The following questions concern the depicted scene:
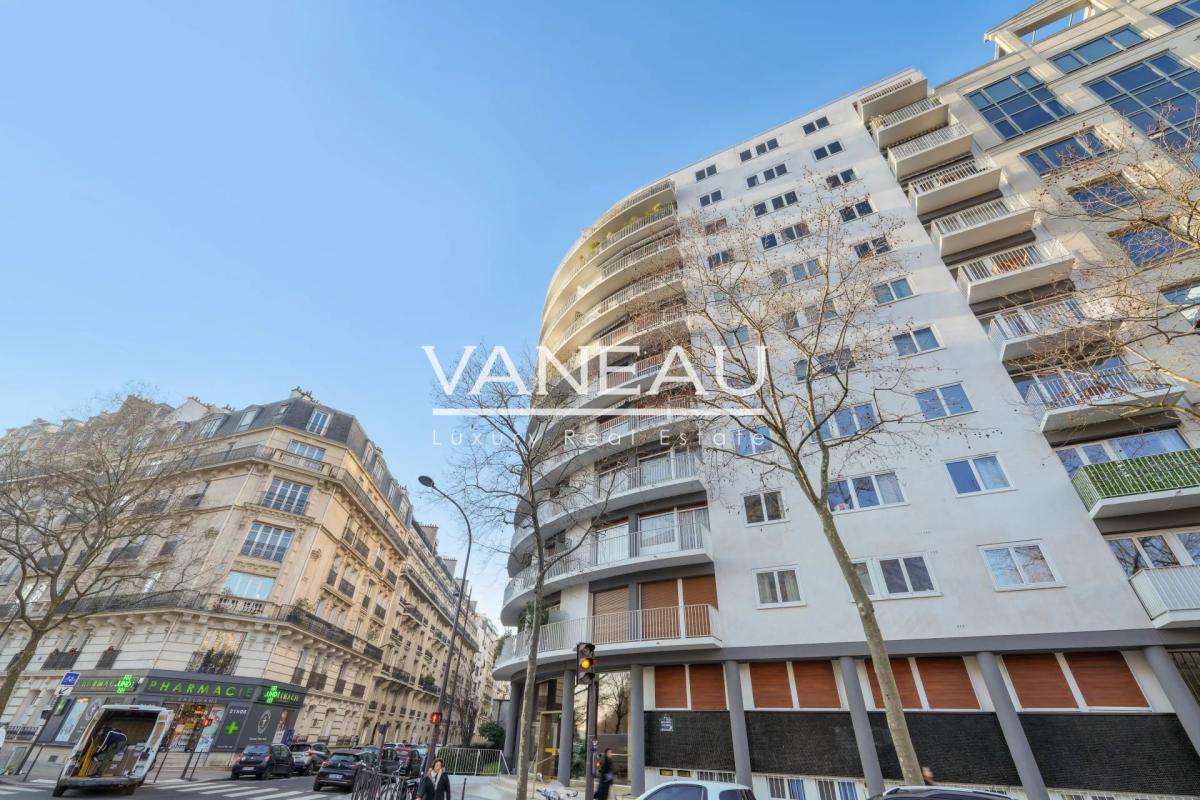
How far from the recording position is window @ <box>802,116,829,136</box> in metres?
26.9

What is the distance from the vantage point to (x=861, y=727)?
1237cm

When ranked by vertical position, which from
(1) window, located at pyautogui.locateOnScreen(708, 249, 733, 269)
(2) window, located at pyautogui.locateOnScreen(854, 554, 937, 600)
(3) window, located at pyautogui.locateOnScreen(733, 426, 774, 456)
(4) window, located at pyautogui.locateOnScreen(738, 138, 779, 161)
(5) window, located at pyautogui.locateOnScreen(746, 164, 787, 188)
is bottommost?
(2) window, located at pyautogui.locateOnScreen(854, 554, 937, 600)

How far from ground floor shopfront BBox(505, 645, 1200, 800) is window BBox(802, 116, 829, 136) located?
2591 centimetres

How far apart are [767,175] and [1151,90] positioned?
48.7 feet

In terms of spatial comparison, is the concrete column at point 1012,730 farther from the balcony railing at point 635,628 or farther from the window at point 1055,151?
the window at point 1055,151

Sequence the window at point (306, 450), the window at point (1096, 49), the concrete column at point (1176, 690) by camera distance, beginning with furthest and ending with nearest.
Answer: the window at point (306, 450), the window at point (1096, 49), the concrete column at point (1176, 690)

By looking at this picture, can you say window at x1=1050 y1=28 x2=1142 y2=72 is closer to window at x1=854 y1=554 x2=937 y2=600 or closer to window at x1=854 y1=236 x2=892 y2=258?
window at x1=854 y1=236 x2=892 y2=258

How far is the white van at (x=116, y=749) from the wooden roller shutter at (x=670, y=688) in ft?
45.5

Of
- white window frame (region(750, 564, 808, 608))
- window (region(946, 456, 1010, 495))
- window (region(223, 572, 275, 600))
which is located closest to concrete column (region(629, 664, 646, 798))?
white window frame (region(750, 564, 808, 608))

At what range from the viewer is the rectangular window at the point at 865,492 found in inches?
594

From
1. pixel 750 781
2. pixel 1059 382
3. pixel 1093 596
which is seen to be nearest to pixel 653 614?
pixel 750 781

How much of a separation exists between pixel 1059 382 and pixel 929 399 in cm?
330

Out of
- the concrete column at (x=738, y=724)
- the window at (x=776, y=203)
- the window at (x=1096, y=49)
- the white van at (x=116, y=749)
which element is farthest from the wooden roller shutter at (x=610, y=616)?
the window at (x=1096, y=49)

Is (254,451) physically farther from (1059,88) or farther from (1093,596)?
(1059,88)
